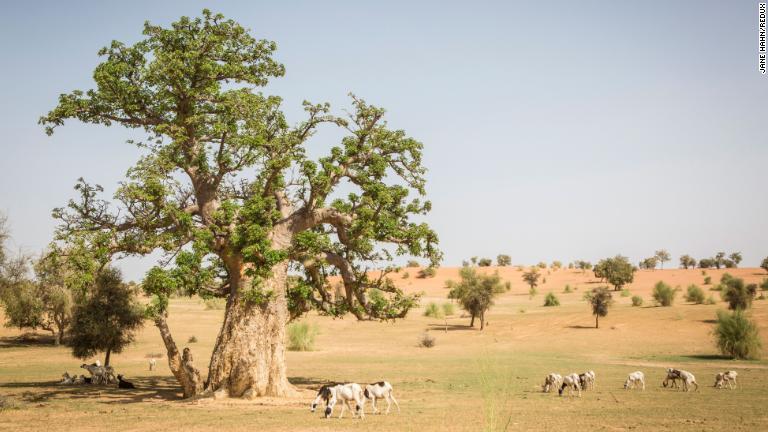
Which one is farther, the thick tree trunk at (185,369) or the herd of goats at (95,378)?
the herd of goats at (95,378)

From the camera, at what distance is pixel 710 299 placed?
6688 cm

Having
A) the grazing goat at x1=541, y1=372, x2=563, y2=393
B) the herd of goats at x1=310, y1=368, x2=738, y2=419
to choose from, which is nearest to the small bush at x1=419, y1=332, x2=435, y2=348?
the herd of goats at x1=310, y1=368, x2=738, y2=419

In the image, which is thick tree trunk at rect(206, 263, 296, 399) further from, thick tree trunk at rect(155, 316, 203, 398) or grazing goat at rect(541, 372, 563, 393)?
grazing goat at rect(541, 372, 563, 393)

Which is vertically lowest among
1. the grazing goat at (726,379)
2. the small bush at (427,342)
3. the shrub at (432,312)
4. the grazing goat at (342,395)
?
the small bush at (427,342)

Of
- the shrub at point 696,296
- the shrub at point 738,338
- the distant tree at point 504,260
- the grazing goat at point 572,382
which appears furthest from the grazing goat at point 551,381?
Answer: the distant tree at point 504,260

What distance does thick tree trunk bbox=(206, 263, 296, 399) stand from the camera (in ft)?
68.3

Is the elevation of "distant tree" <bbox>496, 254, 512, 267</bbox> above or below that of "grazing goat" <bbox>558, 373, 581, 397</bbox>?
above

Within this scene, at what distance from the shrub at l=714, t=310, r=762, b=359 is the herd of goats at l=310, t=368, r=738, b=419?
43.5 ft

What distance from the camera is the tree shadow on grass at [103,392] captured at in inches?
874

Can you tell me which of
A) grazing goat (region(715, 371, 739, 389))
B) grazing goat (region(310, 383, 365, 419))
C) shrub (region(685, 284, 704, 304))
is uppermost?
shrub (region(685, 284, 704, 304))

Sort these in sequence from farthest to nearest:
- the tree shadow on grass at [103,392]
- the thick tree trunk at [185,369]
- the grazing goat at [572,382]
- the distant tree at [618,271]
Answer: the distant tree at [618,271] < the grazing goat at [572,382] < the tree shadow on grass at [103,392] < the thick tree trunk at [185,369]

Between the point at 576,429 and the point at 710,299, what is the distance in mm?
59706

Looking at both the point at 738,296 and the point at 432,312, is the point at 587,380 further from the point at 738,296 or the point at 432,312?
the point at 432,312

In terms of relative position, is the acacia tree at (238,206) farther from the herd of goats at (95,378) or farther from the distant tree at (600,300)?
the distant tree at (600,300)
